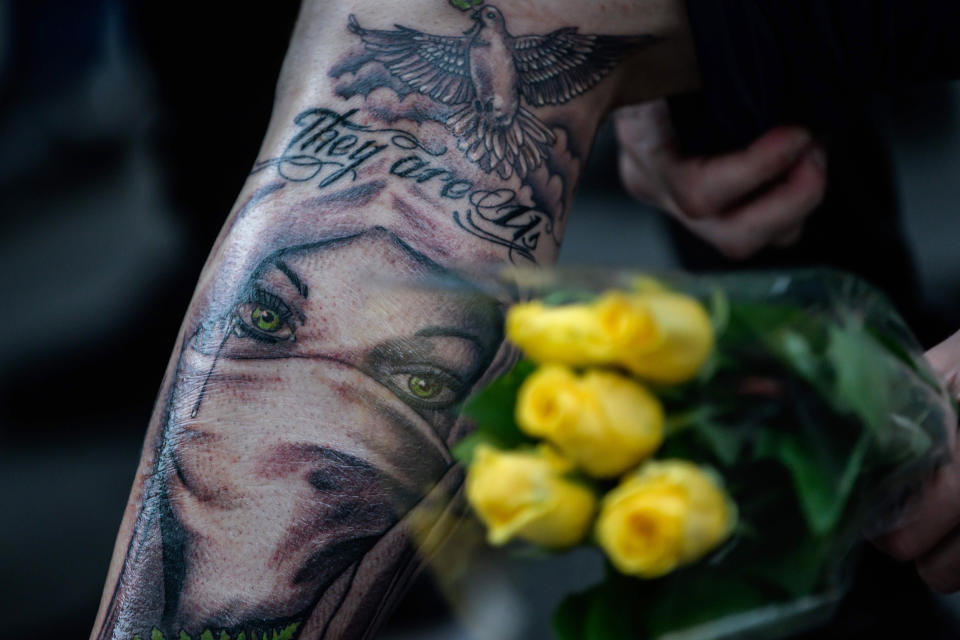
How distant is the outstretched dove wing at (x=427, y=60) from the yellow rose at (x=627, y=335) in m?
0.62

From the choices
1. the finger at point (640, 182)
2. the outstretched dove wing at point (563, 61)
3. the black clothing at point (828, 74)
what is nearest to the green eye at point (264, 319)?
the outstretched dove wing at point (563, 61)

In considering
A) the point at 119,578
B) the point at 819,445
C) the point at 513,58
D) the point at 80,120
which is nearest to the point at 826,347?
the point at 819,445

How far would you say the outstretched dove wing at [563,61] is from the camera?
3.70 ft

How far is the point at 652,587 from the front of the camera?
0.56 metres

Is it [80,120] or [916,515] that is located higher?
[916,515]

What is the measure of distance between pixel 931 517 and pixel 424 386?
55cm

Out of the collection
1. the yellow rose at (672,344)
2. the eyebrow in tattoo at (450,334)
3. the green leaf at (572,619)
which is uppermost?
the yellow rose at (672,344)

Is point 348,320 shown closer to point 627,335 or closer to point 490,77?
point 490,77

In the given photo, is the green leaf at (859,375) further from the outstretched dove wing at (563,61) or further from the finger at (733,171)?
the finger at (733,171)

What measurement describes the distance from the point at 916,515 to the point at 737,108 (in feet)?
2.18

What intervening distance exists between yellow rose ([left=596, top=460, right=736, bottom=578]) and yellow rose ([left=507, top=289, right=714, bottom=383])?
61mm

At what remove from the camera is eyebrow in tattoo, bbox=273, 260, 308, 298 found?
1003mm

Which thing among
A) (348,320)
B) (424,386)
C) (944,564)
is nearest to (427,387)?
(424,386)

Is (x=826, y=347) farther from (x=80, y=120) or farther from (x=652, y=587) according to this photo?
(x=80, y=120)
